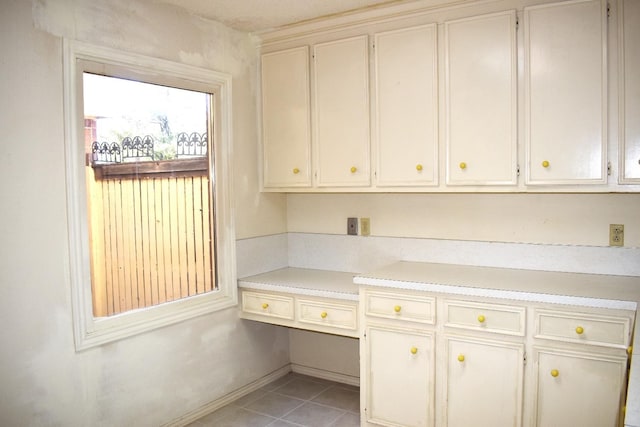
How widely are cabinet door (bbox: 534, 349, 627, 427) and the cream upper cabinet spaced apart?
2.87 feet

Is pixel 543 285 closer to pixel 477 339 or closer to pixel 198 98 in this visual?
pixel 477 339

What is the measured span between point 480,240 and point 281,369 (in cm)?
175

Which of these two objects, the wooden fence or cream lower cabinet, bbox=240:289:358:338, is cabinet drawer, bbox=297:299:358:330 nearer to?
cream lower cabinet, bbox=240:289:358:338

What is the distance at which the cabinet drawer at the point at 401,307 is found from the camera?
2613 mm

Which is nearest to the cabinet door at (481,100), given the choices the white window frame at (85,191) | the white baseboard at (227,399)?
the white window frame at (85,191)

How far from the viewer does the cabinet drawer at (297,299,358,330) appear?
2.95 meters

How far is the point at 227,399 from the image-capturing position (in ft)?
10.8

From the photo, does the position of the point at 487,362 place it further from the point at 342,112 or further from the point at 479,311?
the point at 342,112

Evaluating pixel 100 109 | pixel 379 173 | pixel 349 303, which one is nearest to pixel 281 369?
pixel 349 303

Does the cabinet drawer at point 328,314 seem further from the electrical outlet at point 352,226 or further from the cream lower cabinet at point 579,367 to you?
the cream lower cabinet at point 579,367

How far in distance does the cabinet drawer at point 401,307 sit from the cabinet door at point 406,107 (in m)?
0.67

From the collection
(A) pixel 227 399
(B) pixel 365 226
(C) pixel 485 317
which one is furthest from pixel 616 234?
(A) pixel 227 399

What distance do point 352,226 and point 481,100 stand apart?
125 centimetres

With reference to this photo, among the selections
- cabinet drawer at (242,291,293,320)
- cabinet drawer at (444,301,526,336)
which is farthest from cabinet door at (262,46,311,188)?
cabinet drawer at (444,301,526,336)
